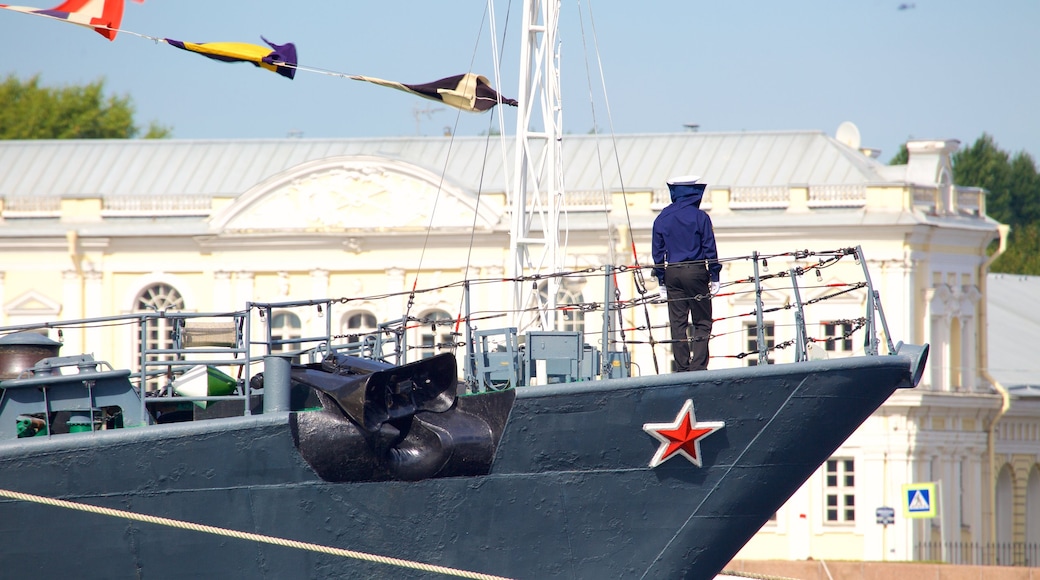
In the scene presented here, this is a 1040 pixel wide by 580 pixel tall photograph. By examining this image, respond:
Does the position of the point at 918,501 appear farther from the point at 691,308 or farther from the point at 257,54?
the point at 691,308

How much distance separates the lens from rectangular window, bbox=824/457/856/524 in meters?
42.2

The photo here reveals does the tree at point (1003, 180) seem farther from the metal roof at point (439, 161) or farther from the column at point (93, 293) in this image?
the column at point (93, 293)

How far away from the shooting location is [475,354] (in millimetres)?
14352

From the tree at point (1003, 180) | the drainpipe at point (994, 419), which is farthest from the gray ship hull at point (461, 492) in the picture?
the tree at point (1003, 180)

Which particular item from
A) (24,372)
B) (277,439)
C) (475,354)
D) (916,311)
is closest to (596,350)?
(475,354)

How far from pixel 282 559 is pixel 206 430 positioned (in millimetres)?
1104

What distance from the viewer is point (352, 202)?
141 feet

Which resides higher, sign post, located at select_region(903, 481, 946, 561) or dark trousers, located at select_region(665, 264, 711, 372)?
dark trousers, located at select_region(665, 264, 711, 372)

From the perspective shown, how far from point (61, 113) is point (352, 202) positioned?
26.6 m

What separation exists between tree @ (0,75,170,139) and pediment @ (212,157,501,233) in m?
23.9

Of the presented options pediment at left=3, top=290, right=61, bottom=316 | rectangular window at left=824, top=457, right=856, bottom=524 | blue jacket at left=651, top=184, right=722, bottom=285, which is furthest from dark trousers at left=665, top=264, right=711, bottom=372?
pediment at left=3, top=290, right=61, bottom=316

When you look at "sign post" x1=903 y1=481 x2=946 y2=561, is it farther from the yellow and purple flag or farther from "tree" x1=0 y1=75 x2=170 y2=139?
"tree" x1=0 y1=75 x2=170 y2=139

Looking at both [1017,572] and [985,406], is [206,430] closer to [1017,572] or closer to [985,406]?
[1017,572]

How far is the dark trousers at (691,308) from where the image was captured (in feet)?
45.5
